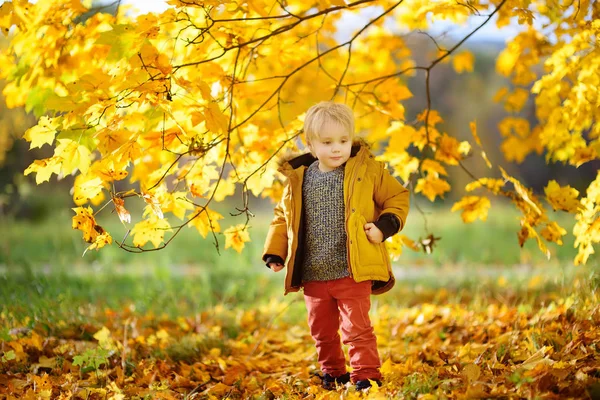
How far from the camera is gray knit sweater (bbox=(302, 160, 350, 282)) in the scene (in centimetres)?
281

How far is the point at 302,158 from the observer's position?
305cm

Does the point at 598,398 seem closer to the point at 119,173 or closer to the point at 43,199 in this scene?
the point at 119,173

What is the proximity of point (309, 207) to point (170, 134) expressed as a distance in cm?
71

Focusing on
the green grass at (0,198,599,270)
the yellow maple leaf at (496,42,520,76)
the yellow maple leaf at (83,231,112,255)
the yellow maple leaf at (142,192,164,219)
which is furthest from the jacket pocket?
the green grass at (0,198,599,270)

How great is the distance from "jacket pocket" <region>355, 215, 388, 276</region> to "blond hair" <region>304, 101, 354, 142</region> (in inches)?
16.3

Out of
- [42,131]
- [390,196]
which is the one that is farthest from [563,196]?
[42,131]

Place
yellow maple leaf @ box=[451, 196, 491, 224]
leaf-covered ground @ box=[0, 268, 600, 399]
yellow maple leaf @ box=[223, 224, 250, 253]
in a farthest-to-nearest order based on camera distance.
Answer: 1. yellow maple leaf @ box=[451, 196, 491, 224]
2. yellow maple leaf @ box=[223, 224, 250, 253]
3. leaf-covered ground @ box=[0, 268, 600, 399]

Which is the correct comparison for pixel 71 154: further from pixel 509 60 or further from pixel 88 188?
pixel 509 60

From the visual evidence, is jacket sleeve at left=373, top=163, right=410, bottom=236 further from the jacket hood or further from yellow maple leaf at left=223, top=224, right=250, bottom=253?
yellow maple leaf at left=223, top=224, right=250, bottom=253

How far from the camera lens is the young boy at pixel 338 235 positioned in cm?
273

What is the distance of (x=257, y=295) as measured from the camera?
251 inches

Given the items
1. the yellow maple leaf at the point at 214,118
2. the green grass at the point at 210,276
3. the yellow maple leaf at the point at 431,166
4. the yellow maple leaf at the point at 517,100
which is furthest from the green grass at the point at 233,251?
the yellow maple leaf at the point at 214,118

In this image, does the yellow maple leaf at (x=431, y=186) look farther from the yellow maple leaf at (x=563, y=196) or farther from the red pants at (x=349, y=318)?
the red pants at (x=349, y=318)

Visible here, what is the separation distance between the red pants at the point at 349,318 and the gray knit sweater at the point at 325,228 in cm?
5
